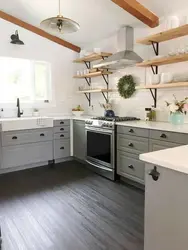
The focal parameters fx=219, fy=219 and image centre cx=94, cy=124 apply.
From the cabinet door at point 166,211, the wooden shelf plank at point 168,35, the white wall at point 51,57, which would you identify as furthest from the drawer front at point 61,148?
the cabinet door at point 166,211

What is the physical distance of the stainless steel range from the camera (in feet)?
11.2

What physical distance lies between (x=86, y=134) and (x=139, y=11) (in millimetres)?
2139

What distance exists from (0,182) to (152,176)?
2.88m

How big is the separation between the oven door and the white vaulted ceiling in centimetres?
183

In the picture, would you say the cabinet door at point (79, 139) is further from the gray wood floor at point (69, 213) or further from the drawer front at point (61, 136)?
the gray wood floor at point (69, 213)

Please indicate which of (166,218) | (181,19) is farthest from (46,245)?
(181,19)

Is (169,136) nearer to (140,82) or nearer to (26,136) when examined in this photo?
(140,82)

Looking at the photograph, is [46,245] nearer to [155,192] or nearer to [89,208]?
[89,208]

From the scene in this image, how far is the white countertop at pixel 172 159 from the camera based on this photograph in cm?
107

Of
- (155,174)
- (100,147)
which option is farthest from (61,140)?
(155,174)

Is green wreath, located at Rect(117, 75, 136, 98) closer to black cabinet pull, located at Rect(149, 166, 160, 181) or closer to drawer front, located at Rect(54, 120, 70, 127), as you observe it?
drawer front, located at Rect(54, 120, 70, 127)

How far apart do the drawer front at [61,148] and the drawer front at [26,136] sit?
194 millimetres

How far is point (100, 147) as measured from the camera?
145 inches

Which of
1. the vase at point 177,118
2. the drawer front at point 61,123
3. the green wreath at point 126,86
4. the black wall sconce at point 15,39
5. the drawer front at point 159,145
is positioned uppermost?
the black wall sconce at point 15,39
